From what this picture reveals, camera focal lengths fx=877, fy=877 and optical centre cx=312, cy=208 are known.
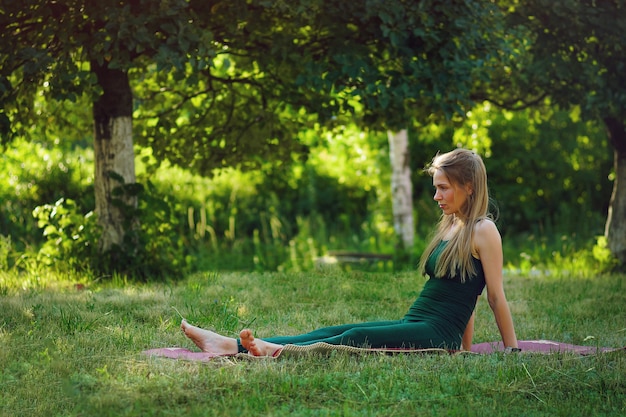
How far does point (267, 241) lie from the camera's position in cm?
1262

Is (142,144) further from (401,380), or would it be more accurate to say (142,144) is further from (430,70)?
(401,380)

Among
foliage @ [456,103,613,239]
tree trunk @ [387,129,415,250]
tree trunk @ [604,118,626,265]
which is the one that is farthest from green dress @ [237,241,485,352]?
foliage @ [456,103,613,239]

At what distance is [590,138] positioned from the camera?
1555cm

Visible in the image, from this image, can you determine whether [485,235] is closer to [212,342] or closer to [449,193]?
[449,193]

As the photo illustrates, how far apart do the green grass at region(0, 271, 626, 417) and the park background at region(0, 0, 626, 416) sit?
0.02 m

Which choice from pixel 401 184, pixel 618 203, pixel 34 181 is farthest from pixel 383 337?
pixel 34 181

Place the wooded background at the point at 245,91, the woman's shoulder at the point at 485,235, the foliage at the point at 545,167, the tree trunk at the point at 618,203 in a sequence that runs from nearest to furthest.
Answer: the woman's shoulder at the point at 485,235 → the wooded background at the point at 245,91 → the tree trunk at the point at 618,203 → the foliage at the point at 545,167

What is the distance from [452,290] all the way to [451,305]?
0.09 metres

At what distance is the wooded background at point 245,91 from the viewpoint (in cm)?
754

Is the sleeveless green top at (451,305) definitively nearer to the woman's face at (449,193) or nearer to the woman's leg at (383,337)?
the woman's leg at (383,337)

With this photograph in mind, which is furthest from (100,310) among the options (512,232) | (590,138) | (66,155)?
(590,138)

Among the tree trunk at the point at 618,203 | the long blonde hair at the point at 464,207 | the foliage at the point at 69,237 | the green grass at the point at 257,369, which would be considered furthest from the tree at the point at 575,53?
the foliage at the point at 69,237

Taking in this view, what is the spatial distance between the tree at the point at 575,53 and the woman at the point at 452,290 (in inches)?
142

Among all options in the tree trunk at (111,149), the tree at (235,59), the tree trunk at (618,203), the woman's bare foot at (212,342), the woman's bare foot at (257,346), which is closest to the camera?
the woman's bare foot at (257,346)
